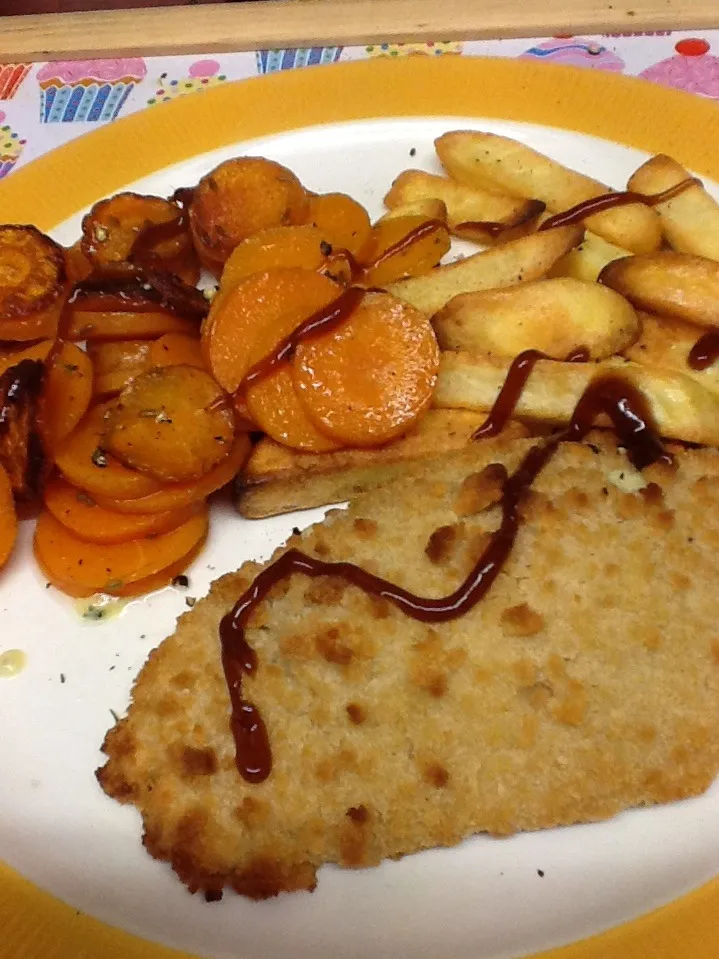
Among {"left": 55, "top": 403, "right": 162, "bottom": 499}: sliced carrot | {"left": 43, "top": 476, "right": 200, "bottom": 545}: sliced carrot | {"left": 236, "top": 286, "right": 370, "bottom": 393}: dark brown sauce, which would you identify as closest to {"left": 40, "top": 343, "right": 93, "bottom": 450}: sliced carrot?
{"left": 55, "top": 403, "right": 162, "bottom": 499}: sliced carrot

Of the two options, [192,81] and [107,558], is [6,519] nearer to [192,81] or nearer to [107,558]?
[107,558]

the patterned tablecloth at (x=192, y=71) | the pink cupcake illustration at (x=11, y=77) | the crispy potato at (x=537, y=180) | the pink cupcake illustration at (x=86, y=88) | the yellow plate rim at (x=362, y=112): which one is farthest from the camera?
the pink cupcake illustration at (x=11, y=77)

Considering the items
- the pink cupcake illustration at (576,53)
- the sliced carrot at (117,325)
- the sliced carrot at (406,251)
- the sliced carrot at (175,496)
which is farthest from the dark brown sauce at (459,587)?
the pink cupcake illustration at (576,53)

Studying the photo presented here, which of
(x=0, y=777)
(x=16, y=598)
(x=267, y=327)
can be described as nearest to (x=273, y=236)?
(x=267, y=327)

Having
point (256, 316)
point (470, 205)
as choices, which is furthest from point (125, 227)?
point (470, 205)

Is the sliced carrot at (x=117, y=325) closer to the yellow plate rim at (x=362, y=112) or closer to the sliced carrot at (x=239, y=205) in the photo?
the sliced carrot at (x=239, y=205)

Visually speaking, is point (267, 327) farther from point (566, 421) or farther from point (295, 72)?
point (295, 72)
